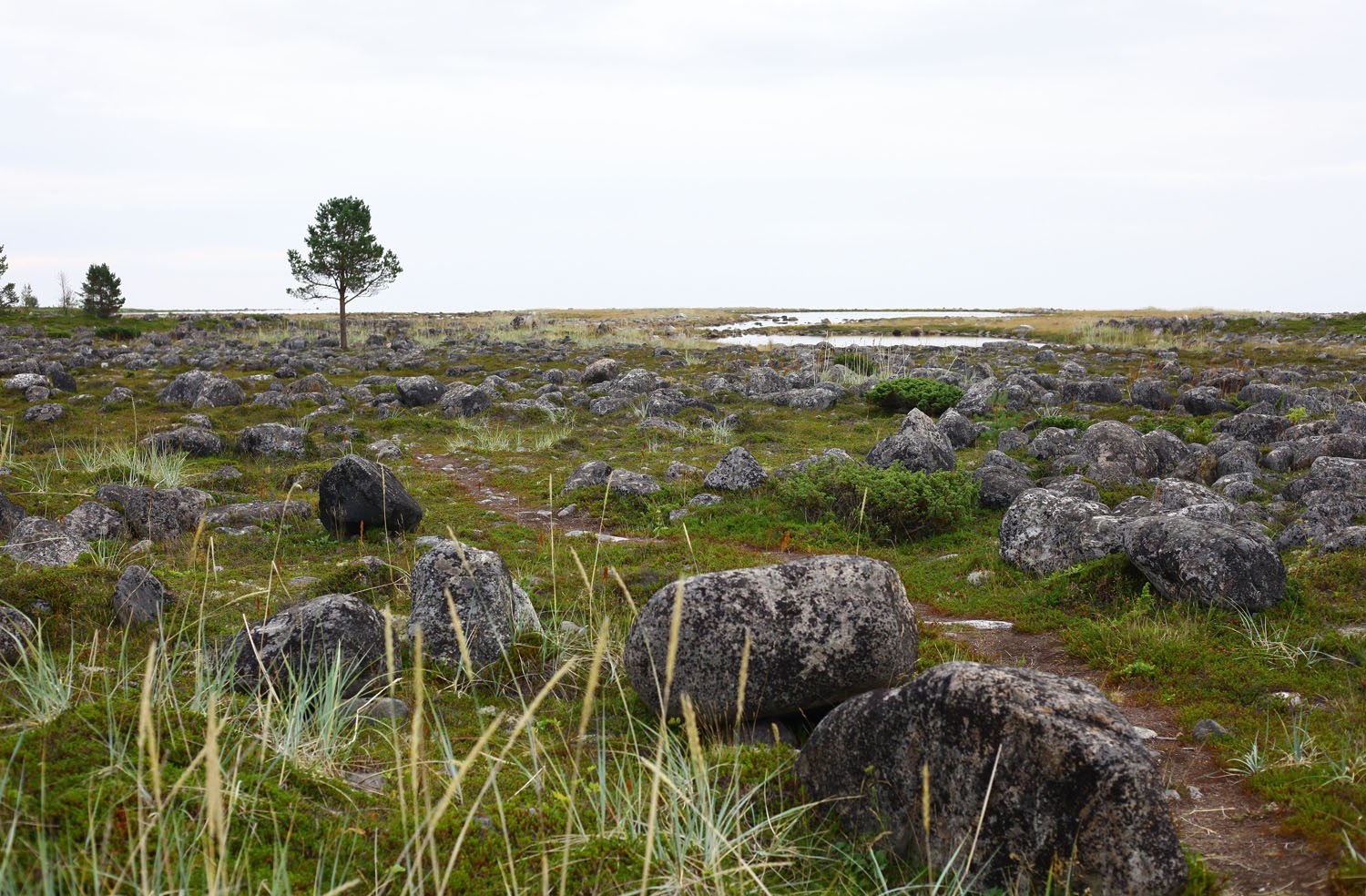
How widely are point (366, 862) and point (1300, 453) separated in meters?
14.4

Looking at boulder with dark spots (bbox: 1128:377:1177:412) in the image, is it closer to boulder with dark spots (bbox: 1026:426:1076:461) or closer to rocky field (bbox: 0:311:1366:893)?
rocky field (bbox: 0:311:1366:893)

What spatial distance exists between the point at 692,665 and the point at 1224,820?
301cm

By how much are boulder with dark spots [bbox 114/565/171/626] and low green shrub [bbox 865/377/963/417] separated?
16988 millimetres

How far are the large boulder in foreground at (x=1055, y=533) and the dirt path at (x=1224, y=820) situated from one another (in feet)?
7.14

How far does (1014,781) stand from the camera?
388 centimetres

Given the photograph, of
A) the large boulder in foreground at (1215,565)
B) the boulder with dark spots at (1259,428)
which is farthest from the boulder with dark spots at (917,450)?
the boulder with dark spots at (1259,428)

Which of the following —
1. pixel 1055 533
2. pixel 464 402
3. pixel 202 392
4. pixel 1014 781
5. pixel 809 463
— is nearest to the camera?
pixel 1014 781

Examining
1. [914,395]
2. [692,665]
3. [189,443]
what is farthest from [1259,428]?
[189,443]

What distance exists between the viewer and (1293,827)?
4359 mm

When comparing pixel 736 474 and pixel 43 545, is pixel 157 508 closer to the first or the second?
pixel 43 545

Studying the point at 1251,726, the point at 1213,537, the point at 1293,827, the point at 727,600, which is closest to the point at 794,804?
the point at 727,600

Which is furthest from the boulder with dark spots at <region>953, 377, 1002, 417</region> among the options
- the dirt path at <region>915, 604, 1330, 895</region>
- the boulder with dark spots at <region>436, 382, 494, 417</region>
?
the dirt path at <region>915, 604, 1330, 895</region>

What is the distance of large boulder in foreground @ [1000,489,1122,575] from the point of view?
29.0ft

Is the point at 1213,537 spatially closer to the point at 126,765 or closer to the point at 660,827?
the point at 660,827
